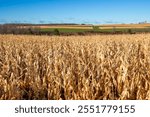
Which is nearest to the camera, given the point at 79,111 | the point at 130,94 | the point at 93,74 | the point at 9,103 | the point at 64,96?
the point at 79,111

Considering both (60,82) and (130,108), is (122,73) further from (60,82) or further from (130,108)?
(130,108)

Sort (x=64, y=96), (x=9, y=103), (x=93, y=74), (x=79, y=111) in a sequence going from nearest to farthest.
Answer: (x=79, y=111) → (x=9, y=103) → (x=64, y=96) → (x=93, y=74)

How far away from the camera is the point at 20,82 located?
6332 millimetres

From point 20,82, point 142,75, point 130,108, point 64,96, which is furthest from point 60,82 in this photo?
point 130,108

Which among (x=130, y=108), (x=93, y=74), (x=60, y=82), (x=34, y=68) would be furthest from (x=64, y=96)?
(x=130, y=108)

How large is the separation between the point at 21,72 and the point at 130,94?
2242 mm

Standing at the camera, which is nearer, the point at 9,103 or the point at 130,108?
the point at 130,108

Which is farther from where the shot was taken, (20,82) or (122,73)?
(20,82)

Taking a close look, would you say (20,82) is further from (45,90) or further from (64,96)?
(64,96)

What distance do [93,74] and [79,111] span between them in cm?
187

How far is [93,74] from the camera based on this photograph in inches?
240

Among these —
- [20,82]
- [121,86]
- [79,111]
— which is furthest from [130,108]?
[20,82]

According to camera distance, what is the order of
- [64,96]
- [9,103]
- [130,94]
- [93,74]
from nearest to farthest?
1. [9,103]
2. [130,94]
3. [64,96]
4. [93,74]

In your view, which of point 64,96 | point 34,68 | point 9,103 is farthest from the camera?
point 34,68
